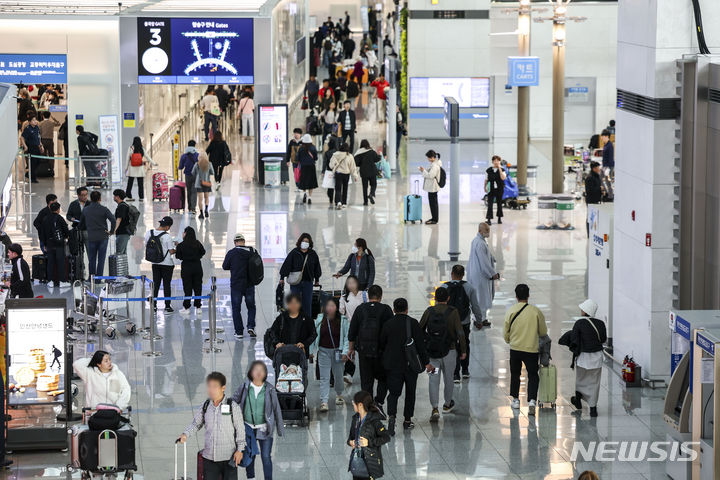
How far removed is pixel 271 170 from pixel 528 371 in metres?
16.5

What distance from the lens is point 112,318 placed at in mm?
17031

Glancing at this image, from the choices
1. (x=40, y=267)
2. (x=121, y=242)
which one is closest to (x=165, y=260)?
(x=121, y=242)

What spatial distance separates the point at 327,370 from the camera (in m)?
13.2

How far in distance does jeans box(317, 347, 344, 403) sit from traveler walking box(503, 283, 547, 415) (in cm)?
182

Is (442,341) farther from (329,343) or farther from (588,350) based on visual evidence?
(588,350)

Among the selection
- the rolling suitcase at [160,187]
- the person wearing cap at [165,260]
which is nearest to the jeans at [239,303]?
the person wearing cap at [165,260]

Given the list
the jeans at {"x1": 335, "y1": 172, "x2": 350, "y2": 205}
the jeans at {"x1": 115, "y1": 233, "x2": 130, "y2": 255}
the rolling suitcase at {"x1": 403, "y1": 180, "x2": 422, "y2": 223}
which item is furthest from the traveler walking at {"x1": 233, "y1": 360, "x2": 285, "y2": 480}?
the jeans at {"x1": 335, "y1": 172, "x2": 350, "y2": 205}

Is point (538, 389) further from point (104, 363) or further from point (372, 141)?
point (372, 141)

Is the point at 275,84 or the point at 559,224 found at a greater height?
the point at 275,84

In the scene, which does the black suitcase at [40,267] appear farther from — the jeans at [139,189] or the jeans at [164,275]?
the jeans at [139,189]

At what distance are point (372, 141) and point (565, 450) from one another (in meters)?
25.5

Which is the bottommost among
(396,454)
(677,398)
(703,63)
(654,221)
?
(396,454)

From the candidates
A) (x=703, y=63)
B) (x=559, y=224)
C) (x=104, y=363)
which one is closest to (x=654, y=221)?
(x=703, y=63)

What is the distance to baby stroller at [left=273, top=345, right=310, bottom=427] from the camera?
12.3 metres
